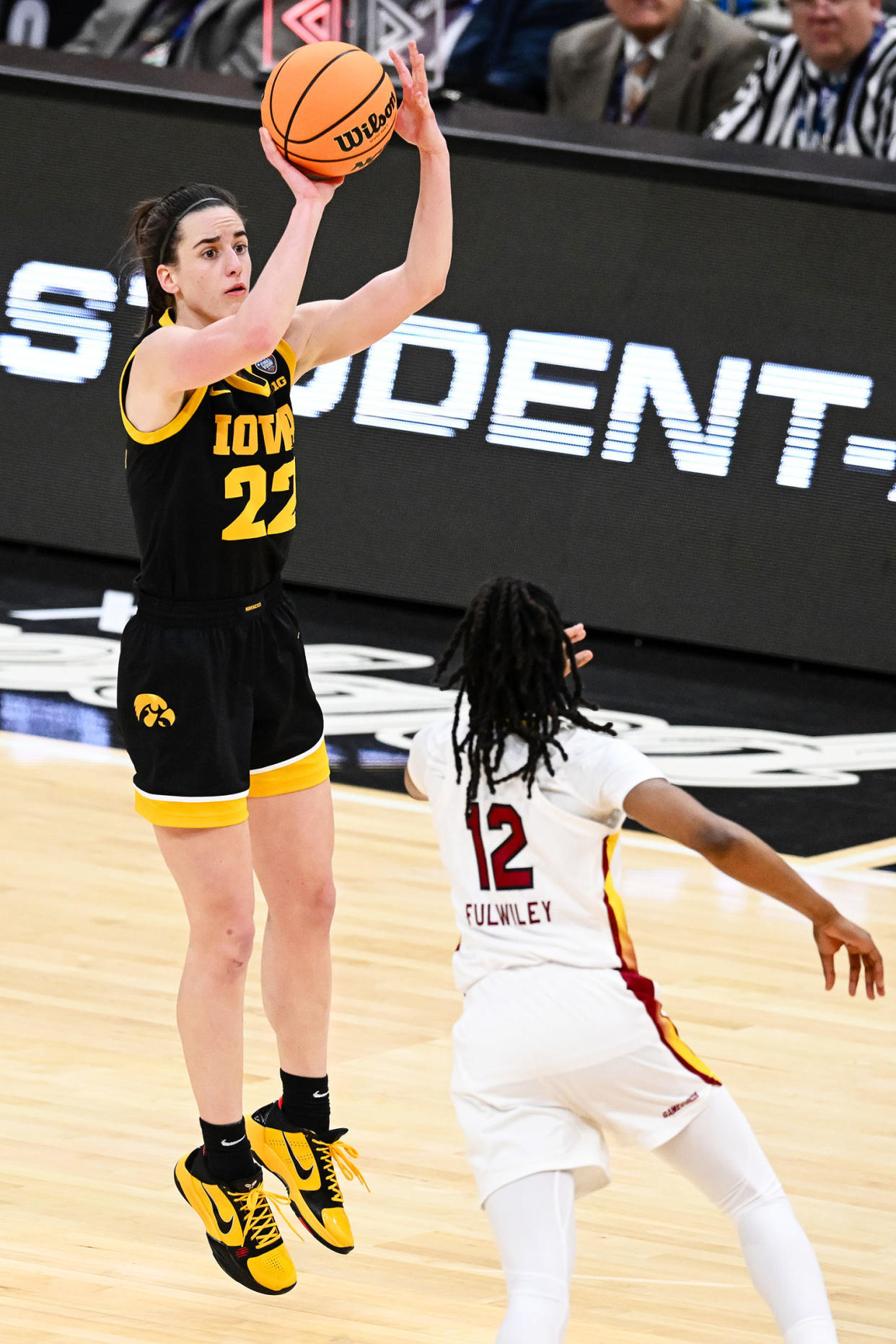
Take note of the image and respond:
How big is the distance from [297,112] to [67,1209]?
216 centimetres

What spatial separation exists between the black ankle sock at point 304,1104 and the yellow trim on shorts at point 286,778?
1.85ft

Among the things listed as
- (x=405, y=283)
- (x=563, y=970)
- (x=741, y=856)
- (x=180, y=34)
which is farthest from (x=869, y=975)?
(x=180, y=34)

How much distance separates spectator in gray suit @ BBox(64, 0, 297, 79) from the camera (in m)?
11.5

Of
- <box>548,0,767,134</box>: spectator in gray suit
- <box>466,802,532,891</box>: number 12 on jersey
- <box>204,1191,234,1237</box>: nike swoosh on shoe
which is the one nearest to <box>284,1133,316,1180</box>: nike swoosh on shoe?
<box>204,1191,234,1237</box>: nike swoosh on shoe

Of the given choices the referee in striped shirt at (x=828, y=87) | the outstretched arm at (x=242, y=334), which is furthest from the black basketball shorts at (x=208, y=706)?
the referee in striped shirt at (x=828, y=87)

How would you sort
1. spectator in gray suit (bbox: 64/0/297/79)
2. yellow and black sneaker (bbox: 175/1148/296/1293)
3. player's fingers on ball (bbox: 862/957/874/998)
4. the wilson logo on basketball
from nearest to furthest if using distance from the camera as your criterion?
player's fingers on ball (bbox: 862/957/874/998) < yellow and black sneaker (bbox: 175/1148/296/1293) < the wilson logo on basketball < spectator in gray suit (bbox: 64/0/297/79)

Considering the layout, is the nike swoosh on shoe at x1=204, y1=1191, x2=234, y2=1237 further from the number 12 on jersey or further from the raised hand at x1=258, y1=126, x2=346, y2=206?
the raised hand at x1=258, y1=126, x2=346, y2=206

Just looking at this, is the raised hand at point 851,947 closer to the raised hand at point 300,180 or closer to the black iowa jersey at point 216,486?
the black iowa jersey at point 216,486

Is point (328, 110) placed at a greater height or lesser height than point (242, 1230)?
greater

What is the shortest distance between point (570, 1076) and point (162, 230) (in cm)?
177

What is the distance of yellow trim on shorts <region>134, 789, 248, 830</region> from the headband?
39.2 inches

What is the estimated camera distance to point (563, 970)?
11.0ft

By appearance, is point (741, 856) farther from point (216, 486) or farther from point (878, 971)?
point (216, 486)

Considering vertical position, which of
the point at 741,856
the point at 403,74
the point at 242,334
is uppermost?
the point at 403,74
